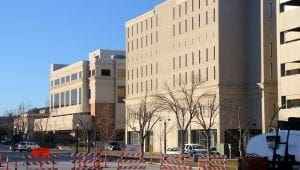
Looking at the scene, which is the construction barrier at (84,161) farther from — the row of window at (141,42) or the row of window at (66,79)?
the row of window at (66,79)

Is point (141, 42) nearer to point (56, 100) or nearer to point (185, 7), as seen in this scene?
point (185, 7)

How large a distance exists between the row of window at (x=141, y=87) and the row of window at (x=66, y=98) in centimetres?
3146

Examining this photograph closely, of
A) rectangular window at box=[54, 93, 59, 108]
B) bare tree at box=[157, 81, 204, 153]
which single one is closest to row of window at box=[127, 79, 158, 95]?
bare tree at box=[157, 81, 204, 153]

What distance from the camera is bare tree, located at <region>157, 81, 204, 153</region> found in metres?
87.4

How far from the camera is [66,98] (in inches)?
6284

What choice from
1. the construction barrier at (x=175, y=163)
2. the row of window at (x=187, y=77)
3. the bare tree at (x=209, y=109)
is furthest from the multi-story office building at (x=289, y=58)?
the construction barrier at (x=175, y=163)

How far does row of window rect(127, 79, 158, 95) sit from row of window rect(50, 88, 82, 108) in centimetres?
3146

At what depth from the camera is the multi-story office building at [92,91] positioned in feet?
465

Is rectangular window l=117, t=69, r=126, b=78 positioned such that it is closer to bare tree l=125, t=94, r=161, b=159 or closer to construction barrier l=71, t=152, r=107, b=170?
bare tree l=125, t=94, r=161, b=159

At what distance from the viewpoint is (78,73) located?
151 metres

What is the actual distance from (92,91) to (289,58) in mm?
76444

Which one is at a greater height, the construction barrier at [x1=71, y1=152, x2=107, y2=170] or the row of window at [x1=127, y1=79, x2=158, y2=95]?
the row of window at [x1=127, y1=79, x2=158, y2=95]

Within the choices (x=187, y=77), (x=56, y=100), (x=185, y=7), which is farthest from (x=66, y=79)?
(x=187, y=77)

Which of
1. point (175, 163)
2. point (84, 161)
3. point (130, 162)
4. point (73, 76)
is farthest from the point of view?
point (73, 76)
